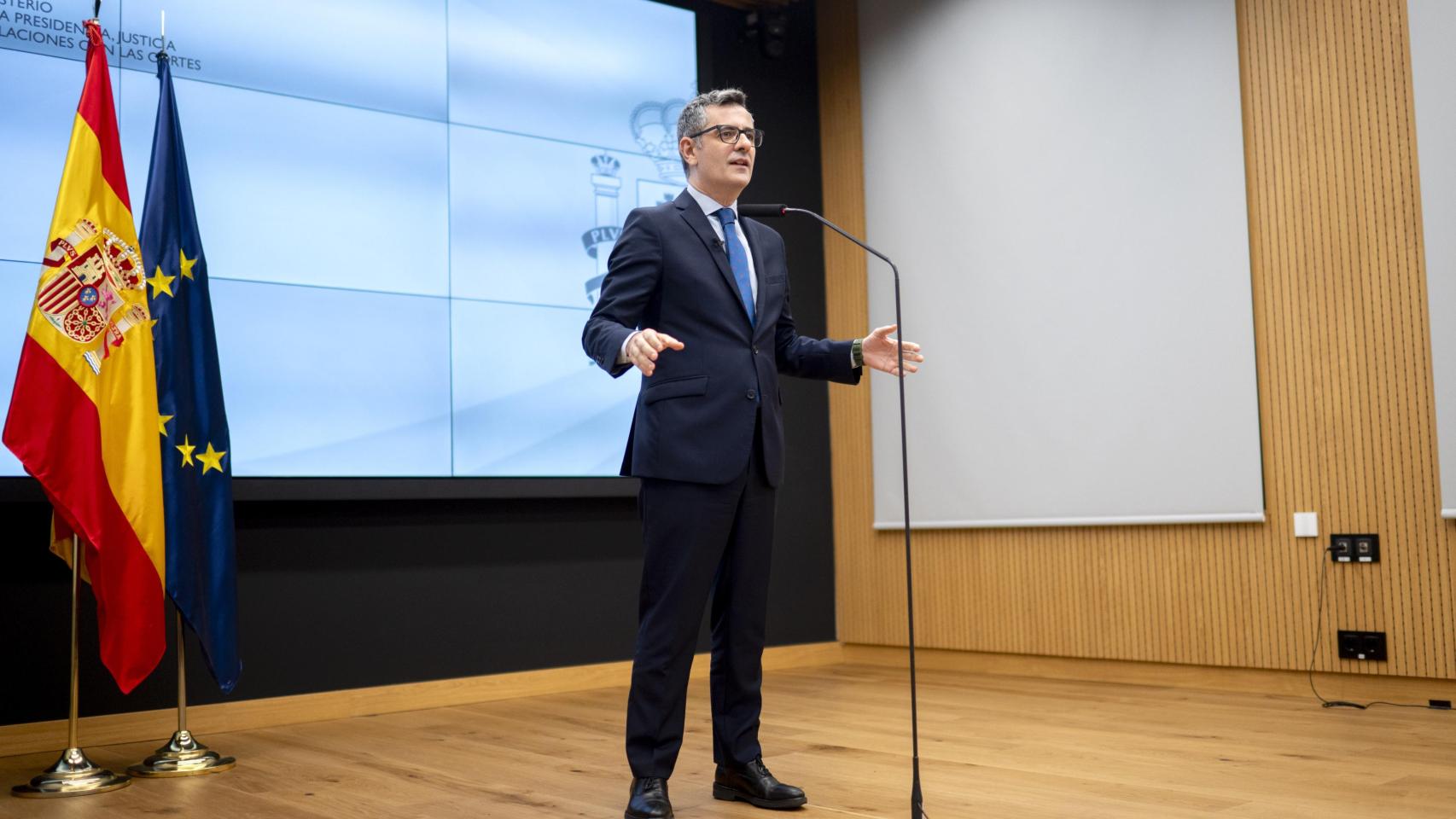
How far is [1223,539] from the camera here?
14.1ft

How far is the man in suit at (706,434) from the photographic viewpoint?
2457 millimetres

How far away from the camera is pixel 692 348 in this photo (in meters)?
2.52

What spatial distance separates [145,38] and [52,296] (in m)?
1.11

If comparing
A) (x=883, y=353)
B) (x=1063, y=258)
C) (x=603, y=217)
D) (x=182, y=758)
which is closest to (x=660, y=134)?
(x=603, y=217)

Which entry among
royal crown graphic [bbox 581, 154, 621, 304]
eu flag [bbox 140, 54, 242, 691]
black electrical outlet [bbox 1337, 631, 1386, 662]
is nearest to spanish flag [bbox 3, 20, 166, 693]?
eu flag [bbox 140, 54, 242, 691]

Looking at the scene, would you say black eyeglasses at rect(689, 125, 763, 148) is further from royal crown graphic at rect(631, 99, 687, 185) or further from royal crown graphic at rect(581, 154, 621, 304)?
royal crown graphic at rect(631, 99, 687, 185)

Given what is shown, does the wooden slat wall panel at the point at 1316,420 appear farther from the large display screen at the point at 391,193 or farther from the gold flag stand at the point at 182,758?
the gold flag stand at the point at 182,758

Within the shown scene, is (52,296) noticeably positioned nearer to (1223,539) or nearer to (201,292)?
(201,292)

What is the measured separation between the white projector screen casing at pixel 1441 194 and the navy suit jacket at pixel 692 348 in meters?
2.13

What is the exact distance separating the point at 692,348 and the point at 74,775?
1.88 m

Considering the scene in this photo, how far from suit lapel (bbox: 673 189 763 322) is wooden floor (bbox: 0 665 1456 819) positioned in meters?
1.06

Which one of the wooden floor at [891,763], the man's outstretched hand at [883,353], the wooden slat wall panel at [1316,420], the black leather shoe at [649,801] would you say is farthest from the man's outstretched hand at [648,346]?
the wooden slat wall panel at [1316,420]

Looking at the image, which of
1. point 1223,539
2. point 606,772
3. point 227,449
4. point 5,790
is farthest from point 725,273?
point 1223,539

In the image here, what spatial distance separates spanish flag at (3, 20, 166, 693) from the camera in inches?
120
